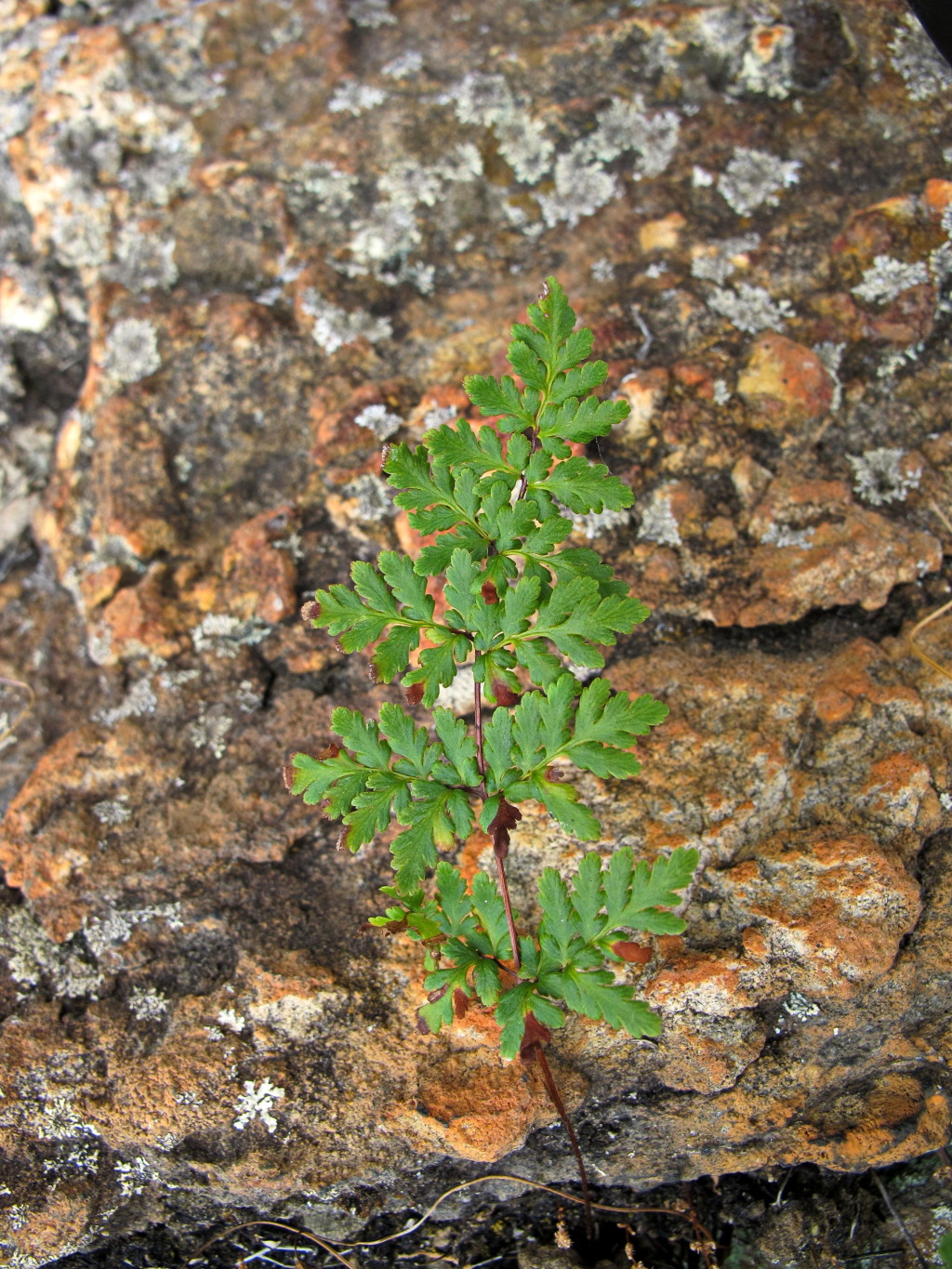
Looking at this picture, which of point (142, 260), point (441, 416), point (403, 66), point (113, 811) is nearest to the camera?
point (113, 811)

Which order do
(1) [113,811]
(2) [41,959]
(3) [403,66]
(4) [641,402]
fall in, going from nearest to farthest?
(2) [41,959]
(1) [113,811]
(4) [641,402]
(3) [403,66]

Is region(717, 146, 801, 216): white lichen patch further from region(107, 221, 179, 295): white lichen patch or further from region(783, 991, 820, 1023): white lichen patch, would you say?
region(783, 991, 820, 1023): white lichen patch

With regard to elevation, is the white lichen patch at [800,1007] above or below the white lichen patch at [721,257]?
below

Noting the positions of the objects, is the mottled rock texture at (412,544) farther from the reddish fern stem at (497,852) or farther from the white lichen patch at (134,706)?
the reddish fern stem at (497,852)

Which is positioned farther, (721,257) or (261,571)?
(721,257)

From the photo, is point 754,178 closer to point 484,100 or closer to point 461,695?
point 484,100

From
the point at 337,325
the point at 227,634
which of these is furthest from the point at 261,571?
the point at 337,325

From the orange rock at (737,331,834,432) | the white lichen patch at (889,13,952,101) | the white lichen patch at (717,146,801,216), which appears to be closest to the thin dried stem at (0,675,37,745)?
the orange rock at (737,331,834,432)

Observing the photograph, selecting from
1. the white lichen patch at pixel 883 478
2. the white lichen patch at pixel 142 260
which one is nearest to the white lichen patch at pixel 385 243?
the white lichen patch at pixel 142 260
